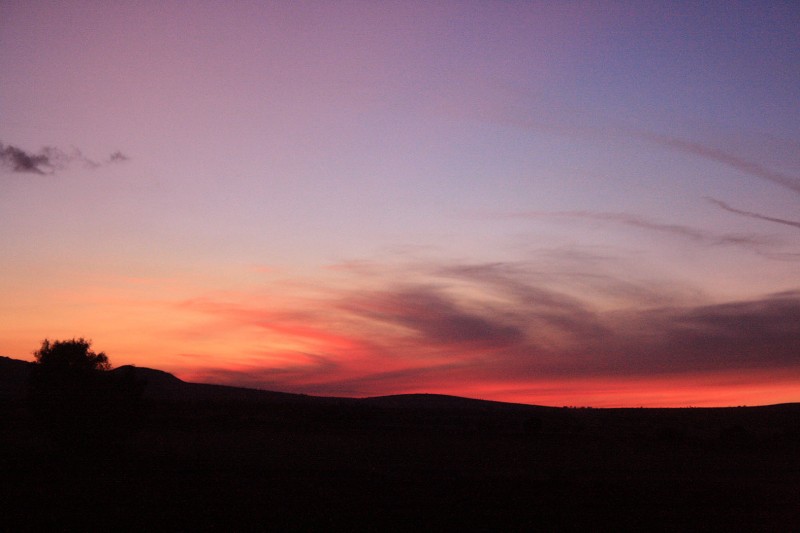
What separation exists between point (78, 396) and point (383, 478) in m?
20.9

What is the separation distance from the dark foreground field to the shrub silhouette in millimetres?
331

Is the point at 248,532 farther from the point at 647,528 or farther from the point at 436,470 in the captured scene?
the point at 436,470

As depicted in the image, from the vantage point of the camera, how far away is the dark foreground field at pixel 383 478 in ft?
94.8

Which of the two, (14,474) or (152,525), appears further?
(14,474)

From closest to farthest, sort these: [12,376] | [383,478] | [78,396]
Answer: [383,478]
[78,396]
[12,376]

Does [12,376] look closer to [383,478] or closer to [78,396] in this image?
[78,396]

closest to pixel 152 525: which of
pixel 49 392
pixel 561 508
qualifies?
pixel 561 508

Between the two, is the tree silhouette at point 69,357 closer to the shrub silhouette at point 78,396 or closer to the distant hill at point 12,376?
the shrub silhouette at point 78,396

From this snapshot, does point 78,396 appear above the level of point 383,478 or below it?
above

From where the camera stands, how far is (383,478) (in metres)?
42.1

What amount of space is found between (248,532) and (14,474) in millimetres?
20339

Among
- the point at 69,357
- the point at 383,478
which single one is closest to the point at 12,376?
the point at 69,357

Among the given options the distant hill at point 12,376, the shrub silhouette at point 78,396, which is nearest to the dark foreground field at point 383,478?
the shrub silhouette at point 78,396

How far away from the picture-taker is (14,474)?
39562mm
